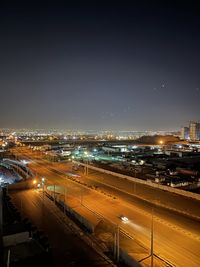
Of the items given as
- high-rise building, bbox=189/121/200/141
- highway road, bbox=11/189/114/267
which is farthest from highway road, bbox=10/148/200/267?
high-rise building, bbox=189/121/200/141

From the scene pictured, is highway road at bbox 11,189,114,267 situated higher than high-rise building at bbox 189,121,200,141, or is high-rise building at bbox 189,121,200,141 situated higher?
high-rise building at bbox 189,121,200,141

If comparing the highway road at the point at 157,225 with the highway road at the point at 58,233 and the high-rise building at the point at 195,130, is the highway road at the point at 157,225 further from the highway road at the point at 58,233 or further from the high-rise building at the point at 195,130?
the high-rise building at the point at 195,130

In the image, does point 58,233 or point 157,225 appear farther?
point 157,225

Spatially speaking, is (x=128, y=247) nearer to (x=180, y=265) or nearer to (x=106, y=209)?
(x=180, y=265)

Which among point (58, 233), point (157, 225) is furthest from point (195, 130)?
point (58, 233)

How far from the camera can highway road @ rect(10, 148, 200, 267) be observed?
49.7 feet

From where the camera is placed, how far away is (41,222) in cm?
1952

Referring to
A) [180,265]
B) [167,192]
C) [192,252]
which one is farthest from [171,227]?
[167,192]

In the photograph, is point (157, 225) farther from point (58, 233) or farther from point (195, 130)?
point (195, 130)

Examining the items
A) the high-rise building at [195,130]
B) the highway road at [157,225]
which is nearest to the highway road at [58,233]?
the highway road at [157,225]

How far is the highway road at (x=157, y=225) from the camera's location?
1515 centimetres

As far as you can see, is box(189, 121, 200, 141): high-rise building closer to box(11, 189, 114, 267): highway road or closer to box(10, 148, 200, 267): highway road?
box(10, 148, 200, 267): highway road

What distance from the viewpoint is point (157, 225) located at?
19.2 m

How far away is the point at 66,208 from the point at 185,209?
34.5 feet
